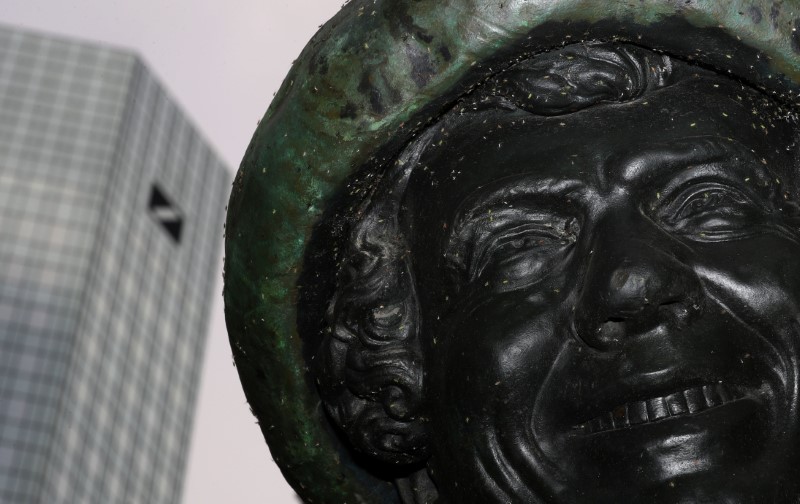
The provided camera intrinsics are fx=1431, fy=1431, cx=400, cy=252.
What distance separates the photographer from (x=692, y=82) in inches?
153

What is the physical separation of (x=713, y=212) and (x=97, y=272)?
63573 mm

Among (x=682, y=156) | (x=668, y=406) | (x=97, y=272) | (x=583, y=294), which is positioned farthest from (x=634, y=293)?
(x=97, y=272)

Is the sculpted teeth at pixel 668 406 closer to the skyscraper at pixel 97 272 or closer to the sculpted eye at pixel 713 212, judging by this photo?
the sculpted eye at pixel 713 212

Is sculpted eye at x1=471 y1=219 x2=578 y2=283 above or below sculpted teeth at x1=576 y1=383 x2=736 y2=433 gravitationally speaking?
above

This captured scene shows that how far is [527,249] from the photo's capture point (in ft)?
12.5

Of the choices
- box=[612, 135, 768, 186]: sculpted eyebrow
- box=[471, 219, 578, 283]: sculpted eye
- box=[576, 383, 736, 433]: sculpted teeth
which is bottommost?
box=[576, 383, 736, 433]: sculpted teeth

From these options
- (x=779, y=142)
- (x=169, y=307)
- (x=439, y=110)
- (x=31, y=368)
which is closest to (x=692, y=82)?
(x=779, y=142)

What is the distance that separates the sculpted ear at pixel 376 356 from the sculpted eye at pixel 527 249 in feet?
1.23

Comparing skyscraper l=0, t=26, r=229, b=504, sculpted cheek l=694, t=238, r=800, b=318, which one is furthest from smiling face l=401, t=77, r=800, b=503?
skyscraper l=0, t=26, r=229, b=504

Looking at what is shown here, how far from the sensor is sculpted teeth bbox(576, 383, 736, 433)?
354cm

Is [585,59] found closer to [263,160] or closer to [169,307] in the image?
[263,160]

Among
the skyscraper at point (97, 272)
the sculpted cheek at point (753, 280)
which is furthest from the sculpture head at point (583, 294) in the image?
the skyscraper at point (97, 272)

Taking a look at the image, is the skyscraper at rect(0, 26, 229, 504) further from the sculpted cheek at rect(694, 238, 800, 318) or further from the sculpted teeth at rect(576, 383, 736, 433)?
the sculpted cheek at rect(694, 238, 800, 318)

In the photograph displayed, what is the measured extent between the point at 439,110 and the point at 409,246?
1.69 ft
